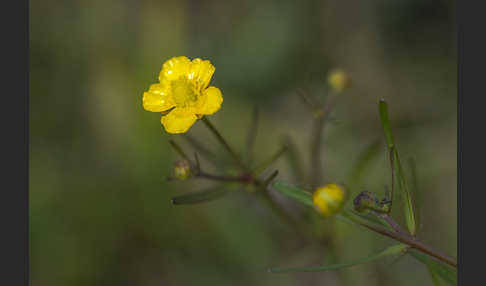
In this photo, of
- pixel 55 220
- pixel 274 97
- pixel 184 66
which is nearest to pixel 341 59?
pixel 274 97

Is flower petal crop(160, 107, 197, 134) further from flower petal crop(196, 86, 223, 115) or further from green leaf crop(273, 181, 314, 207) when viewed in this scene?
green leaf crop(273, 181, 314, 207)

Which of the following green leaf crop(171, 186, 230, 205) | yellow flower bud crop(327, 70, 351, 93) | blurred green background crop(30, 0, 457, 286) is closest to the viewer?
green leaf crop(171, 186, 230, 205)

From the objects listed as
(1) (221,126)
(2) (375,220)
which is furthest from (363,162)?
(1) (221,126)

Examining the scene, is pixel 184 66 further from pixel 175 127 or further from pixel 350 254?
pixel 350 254

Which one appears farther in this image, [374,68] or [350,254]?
[374,68]

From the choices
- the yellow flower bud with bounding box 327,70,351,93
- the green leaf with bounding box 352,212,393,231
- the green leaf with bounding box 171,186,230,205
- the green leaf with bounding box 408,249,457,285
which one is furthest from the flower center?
the green leaf with bounding box 408,249,457,285

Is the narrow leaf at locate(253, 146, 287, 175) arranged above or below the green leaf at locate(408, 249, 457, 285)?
above
